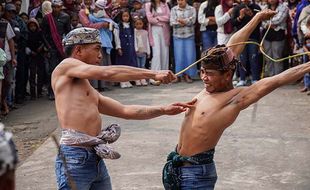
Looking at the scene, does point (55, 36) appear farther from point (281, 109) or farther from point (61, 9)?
point (281, 109)

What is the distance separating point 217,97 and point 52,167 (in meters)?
3.03

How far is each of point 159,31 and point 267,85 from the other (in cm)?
768

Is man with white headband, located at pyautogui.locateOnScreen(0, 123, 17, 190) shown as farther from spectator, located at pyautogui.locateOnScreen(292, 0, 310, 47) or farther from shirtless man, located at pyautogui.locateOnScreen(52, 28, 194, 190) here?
spectator, located at pyautogui.locateOnScreen(292, 0, 310, 47)

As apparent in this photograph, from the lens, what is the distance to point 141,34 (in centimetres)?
1104

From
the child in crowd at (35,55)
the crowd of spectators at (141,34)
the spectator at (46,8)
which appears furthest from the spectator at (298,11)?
the child in crowd at (35,55)

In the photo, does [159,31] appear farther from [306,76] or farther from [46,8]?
[306,76]

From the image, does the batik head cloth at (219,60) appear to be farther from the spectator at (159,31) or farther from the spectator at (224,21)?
the spectator at (159,31)

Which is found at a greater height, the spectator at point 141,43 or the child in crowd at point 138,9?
the child in crowd at point 138,9

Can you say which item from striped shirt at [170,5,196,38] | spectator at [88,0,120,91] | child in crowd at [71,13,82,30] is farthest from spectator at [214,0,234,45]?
child in crowd at [71,13,82,30]

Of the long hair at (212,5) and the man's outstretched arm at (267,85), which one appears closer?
the man's outstretched arm at (267,85)

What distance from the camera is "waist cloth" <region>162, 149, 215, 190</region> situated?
3768mm

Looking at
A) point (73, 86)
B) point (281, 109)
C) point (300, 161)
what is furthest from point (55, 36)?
point (73, 86)

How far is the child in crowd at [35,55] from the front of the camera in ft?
32.7

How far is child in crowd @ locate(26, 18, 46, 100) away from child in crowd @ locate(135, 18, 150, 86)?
1.84 m
